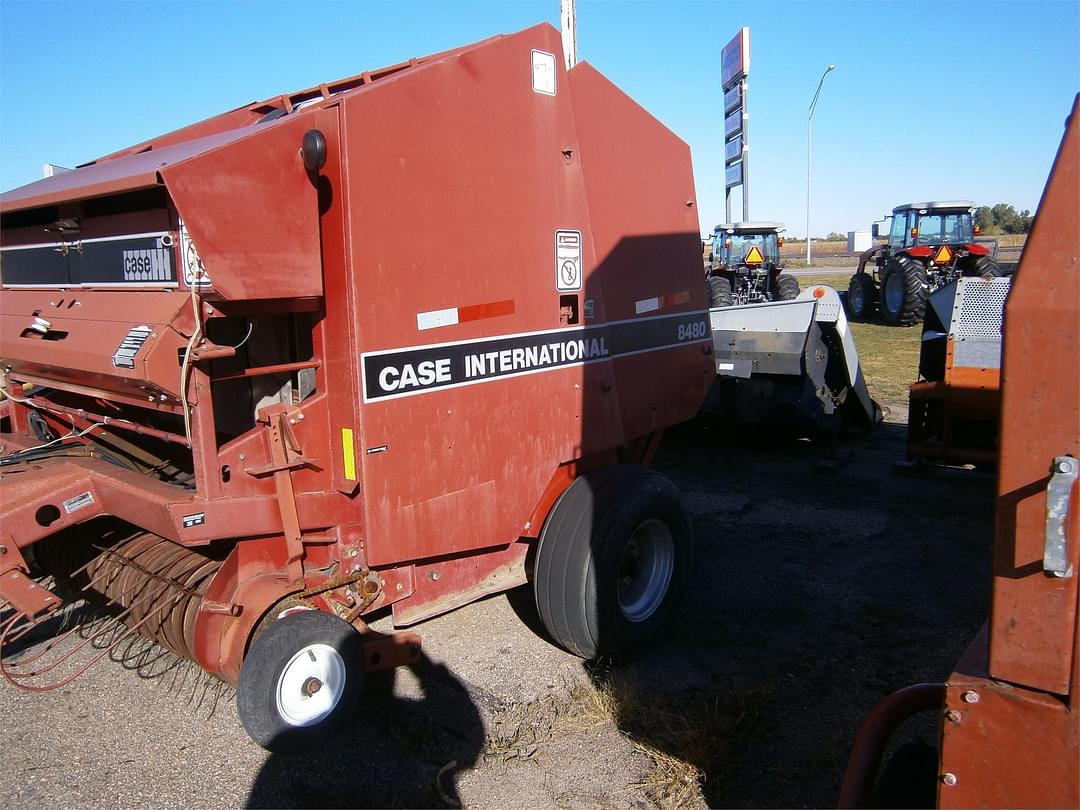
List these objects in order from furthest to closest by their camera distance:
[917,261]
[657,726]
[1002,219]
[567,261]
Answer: [1002,219] < [917,261] < [567,261] < [657,726]

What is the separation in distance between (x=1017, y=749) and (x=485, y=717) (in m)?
2.30

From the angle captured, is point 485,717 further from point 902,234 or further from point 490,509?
point 902,234

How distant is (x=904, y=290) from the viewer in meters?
17.3

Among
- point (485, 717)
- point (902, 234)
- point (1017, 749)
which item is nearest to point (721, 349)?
point (485, 717)

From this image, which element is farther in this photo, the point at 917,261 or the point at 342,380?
the point at 917,261

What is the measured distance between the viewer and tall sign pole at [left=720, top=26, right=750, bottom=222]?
2175cm

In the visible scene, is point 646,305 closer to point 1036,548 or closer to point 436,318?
point 436,318

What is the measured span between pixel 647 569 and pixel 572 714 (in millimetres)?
976

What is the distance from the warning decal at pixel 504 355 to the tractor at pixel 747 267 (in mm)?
12762

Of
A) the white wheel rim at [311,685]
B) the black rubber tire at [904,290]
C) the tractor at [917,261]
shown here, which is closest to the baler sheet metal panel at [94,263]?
the white wheel rim at [311,685]

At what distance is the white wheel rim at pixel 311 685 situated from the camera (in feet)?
9.78

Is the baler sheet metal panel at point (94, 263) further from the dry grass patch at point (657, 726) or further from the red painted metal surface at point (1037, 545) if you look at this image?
the red painted metal surface at point (1037, 545)

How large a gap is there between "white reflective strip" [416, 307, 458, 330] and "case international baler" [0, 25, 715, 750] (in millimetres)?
17

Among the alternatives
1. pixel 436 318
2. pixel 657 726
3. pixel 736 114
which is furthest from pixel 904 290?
pixel 436 318
